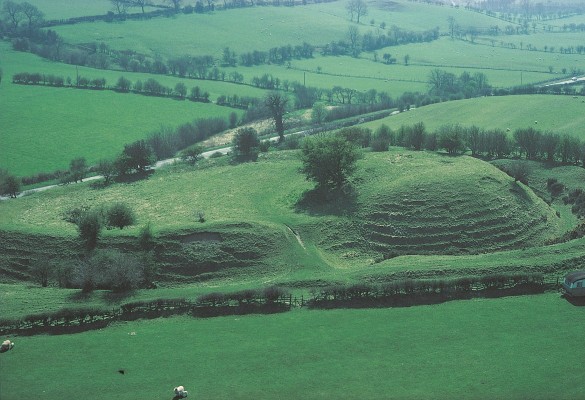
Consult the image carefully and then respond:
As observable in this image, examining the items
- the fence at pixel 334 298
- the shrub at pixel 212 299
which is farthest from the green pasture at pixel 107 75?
the fence at pixel 334 298

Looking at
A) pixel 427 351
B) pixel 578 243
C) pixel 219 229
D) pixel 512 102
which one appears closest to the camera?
pixel 427 351

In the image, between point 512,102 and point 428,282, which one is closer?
point 428,282

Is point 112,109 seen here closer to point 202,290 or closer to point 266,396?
point 202,290

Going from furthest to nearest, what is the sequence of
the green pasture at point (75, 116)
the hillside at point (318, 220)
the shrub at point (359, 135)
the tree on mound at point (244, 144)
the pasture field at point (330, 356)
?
the green pasture at point (75, 116), the shrub at point (359, 135), the tree on mound at point (244, 144), the hillside at point (318, 220), the pasture field at point (330, 356)

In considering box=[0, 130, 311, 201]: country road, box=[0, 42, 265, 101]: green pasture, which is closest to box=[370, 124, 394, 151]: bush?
box=[0, 130, 311, 201]: country road

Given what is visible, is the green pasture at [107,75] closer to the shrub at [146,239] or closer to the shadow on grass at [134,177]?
the shadow on grass at [134,177]

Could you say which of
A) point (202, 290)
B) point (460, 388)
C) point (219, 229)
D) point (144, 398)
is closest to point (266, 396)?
point (144, 398)

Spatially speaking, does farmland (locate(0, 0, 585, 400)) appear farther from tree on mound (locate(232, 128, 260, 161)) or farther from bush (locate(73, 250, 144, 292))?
tree on mound (locate(232, 128, 260, 161))
